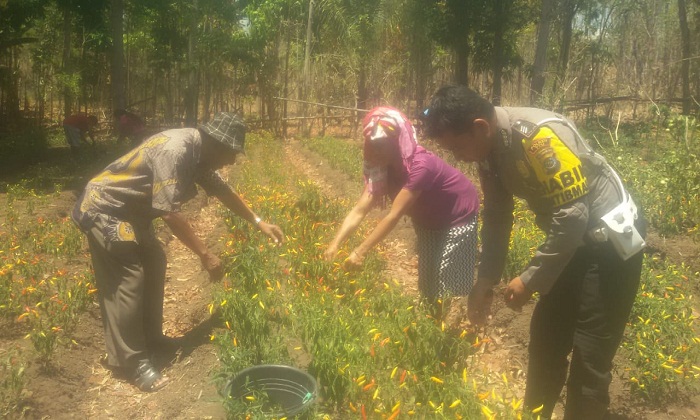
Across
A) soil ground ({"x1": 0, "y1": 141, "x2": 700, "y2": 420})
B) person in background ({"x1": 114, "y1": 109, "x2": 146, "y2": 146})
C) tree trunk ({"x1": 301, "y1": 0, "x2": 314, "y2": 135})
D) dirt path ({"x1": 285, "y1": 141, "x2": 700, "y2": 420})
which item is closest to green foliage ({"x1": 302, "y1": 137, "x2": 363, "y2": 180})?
dirt path ({"x1": 285, "y1": 141, "x2": 700, "y2": 420})

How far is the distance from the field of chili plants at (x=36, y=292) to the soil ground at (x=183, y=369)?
10 centimetres

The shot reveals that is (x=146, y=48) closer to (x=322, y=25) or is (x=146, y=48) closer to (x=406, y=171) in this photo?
(x=322, y=25)

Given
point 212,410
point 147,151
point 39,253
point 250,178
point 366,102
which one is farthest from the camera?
point 366,102

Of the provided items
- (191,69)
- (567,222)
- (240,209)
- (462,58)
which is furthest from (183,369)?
(191,69)

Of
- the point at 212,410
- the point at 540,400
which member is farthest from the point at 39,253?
the point at 540,400

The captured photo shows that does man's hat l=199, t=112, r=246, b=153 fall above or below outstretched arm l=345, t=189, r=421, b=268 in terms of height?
above

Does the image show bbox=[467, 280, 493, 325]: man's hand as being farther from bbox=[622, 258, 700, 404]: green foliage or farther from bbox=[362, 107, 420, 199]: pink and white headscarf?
bbox=[622, 258, 700, 404]: green foliage

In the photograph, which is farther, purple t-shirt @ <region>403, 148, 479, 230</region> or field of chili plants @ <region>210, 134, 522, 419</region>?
purple t-shirt @ <region>403, 148, 479, 230</region>

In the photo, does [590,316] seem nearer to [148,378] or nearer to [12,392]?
[148,378]

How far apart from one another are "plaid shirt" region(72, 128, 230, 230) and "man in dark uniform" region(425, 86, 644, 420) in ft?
5.92

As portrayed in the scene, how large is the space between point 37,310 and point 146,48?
21.8 meters

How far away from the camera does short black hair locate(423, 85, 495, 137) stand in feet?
8.61

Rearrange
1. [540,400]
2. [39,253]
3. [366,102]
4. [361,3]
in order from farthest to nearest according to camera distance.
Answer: [361,3] → [366,102] → [39,253] → [540,400]

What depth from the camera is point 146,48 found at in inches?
969
